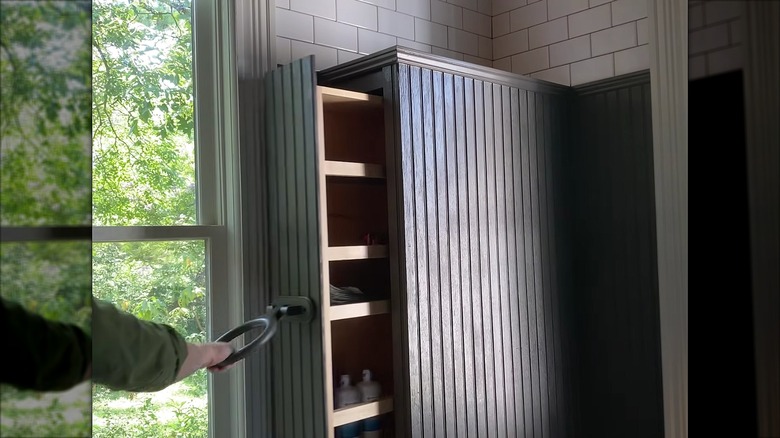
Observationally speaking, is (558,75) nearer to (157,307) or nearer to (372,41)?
(372,41)

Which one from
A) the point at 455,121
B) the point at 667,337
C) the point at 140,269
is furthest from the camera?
the point at 455,121

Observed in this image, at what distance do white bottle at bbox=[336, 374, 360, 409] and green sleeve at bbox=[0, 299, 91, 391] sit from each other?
155cm

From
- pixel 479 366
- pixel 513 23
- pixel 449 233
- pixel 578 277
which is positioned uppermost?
pixel 513 23

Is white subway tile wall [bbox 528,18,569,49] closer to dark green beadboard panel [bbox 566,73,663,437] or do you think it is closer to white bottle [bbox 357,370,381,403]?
dark green beadboard panel [bbox 566,73,663,437]

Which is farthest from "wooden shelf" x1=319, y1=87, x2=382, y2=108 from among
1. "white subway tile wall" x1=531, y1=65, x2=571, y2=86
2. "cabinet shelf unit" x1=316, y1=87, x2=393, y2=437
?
"white subway tile wall" x1=531, y1=65, x2=571, y2=86

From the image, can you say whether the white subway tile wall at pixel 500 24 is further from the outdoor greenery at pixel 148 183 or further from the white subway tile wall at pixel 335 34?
the outdoor greenery at pixel 148 183

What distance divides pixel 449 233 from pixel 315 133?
0.52 m

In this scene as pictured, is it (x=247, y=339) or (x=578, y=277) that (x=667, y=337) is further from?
(x=247, y=339)

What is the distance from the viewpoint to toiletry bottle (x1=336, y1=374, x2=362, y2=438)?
6.24ft

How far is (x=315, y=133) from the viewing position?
1.85m

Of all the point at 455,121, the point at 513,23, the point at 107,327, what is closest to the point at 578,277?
the point at 455,121

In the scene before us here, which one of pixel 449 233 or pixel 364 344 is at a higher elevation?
pixel 449 233

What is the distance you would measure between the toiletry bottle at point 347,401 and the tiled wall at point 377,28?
3.47 ft

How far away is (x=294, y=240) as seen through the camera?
6.36 feet
